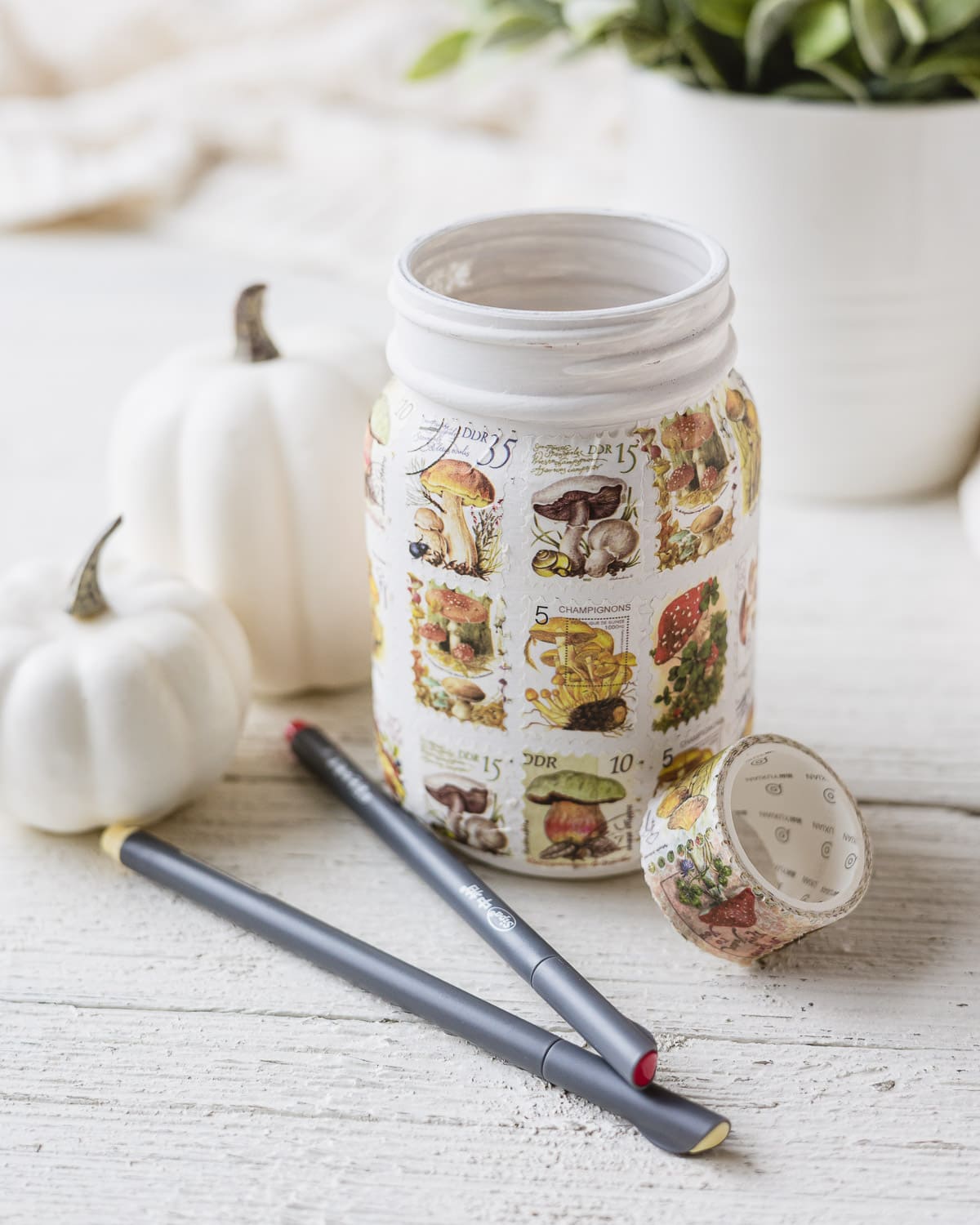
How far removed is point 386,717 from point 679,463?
0.63 feet

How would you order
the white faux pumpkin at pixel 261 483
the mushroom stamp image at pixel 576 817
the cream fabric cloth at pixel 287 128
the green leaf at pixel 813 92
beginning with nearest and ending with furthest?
the mushroom stamp image at pixel 576 817
the white faux pumpkin at pixel 261 483
the green leaf at pixel 813 92
the cream fabric cloth at pixel 287 128

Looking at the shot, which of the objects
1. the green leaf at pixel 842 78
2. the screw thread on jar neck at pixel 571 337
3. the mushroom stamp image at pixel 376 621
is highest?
the green leaf at pixel 842 78

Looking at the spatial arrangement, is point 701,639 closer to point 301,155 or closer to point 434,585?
point 434,585

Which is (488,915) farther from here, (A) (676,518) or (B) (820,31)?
(B) (820,31)

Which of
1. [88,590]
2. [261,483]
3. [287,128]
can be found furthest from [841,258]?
[287,128]

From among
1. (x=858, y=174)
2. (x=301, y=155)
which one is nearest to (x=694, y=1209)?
(x=858, y=174)

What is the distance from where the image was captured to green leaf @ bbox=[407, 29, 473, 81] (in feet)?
3.16

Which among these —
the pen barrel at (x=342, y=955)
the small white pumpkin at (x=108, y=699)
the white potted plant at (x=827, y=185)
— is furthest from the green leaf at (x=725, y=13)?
the pen barrel at (x=342, y=955)

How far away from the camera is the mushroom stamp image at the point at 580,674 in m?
0.59

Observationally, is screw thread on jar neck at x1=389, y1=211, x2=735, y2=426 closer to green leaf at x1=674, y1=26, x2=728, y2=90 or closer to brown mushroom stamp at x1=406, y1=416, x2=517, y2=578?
brown mushroom stamp at x1=406, y1=416, x2=517, y2=578

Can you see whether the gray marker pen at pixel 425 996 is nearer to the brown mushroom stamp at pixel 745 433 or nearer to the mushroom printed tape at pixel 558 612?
the mushroom printed tape at pixel 558 612

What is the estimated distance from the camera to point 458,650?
2.00ft

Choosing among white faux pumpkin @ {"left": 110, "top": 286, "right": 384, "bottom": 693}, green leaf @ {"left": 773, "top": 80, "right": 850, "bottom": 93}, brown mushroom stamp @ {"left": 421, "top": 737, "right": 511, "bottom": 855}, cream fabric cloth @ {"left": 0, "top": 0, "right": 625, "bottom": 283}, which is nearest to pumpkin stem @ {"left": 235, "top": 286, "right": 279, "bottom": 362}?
white faux pumpkin @ {"left": 110, "top": 286, "right": 384, "bottom": 693}

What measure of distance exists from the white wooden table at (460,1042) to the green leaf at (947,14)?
346 mm
